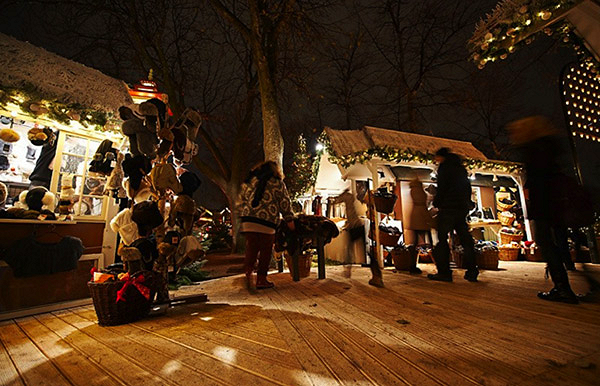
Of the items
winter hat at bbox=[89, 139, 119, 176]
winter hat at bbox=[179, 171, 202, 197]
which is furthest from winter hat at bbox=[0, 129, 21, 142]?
winter hat at bbox=[179, 171, 202, 197]

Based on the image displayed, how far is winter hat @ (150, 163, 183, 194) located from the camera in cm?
271

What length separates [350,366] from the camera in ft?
4.28

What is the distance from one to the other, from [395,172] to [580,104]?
13.2ft

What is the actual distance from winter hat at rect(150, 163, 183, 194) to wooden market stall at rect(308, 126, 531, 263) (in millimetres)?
4049

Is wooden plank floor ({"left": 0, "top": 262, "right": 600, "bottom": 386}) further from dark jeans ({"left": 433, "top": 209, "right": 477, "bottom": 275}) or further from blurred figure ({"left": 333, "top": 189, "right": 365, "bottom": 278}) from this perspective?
blurred figure ({"left": 333, "top": 189, "right": 365, "bottom": 278})

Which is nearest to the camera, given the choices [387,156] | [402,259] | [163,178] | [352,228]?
[163,178]

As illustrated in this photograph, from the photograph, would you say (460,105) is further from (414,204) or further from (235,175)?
(235,175)

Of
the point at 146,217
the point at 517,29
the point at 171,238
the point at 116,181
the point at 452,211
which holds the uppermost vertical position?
the point at 517,29

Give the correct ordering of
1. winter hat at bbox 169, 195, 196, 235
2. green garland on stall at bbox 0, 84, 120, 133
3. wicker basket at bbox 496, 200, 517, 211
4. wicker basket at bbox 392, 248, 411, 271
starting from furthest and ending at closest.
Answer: wicker basket at bbox 496, 200, 517, 211 < wicker basket at bbox 392, 248, 411, 271 < green garland on stall at bbox 0, 84, 120, 133 < winter hat at bbox 169, 195, 196, 235

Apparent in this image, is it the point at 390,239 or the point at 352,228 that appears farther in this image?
the point at 352,228

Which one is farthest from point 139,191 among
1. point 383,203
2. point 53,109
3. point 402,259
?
point 402,259

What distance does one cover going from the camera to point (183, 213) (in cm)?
286

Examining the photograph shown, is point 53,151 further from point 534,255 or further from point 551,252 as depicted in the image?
point 534,255

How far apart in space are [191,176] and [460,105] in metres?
13.6
